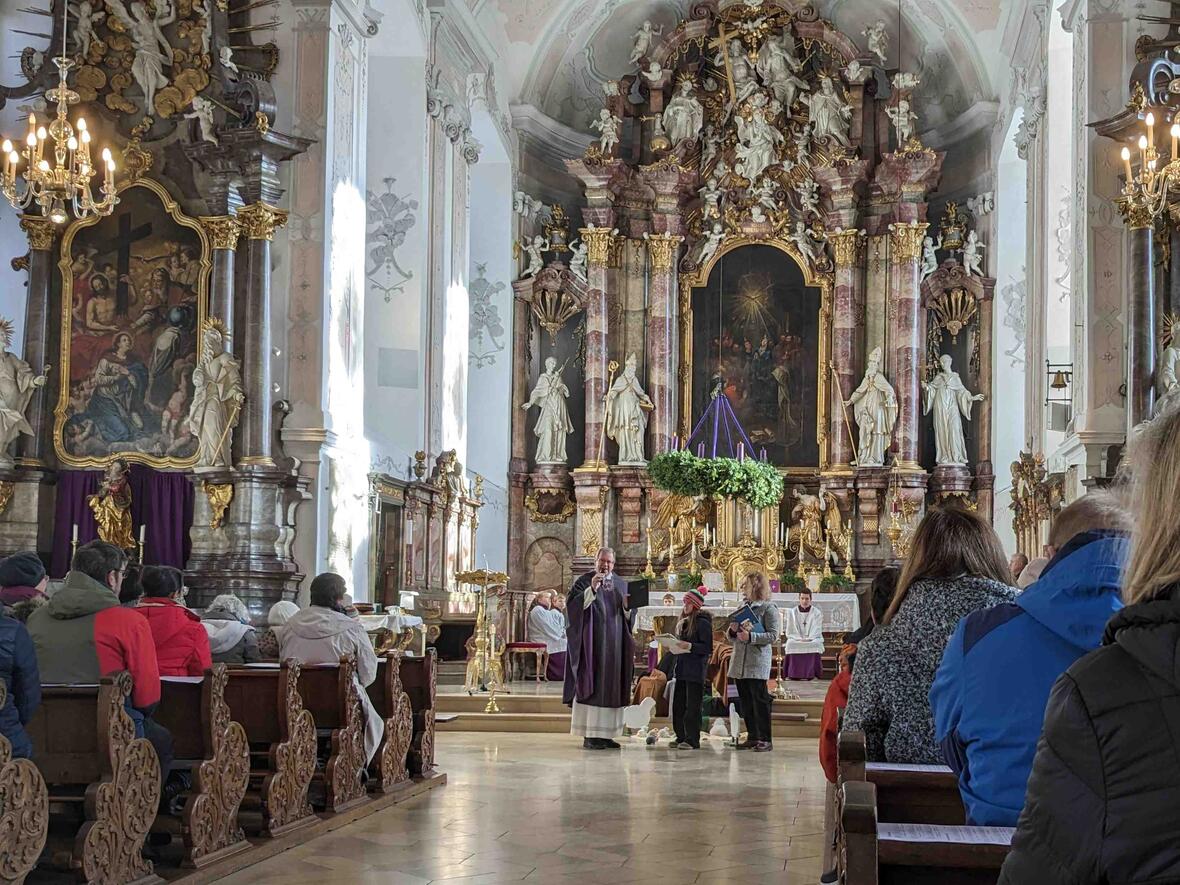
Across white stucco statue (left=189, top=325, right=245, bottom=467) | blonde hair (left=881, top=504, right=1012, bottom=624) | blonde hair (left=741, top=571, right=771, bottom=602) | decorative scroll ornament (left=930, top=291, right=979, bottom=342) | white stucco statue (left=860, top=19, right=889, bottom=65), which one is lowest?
blonde hair (left=741, top=571, right=771, bottom=602)

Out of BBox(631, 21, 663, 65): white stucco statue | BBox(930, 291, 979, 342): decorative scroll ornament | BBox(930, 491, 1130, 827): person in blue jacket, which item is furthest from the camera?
BBox(631, 21, 663, 65): white stucco statue

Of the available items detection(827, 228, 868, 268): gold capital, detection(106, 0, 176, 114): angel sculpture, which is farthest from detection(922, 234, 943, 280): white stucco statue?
detection(106, 0, 176, 114): angel sculpture

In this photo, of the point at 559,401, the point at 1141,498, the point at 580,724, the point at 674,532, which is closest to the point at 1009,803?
the point at 1141,498

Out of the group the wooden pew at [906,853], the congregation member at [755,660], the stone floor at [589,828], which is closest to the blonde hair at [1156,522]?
the wooden pew at [906,853]

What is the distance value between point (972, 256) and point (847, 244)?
1853 mm

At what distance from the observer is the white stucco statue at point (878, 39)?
22.6 metres

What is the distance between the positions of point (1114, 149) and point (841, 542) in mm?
9423

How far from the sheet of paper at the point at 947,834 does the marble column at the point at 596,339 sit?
19724 mm

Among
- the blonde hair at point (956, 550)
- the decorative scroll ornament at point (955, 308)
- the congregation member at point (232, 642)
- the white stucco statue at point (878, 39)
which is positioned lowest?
the congregation member at point (232, 642)

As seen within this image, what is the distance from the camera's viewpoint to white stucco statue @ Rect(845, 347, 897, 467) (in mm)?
22062

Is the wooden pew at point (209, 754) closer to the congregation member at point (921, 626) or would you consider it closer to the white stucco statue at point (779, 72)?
the congregation member at point (921, 626)

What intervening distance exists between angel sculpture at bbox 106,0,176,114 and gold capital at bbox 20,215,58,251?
1504 mm

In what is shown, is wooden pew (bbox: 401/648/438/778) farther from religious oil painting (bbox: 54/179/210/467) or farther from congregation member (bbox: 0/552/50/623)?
religious oil painting (bbox: 54/179/210/467)

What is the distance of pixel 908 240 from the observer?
2220 cm
